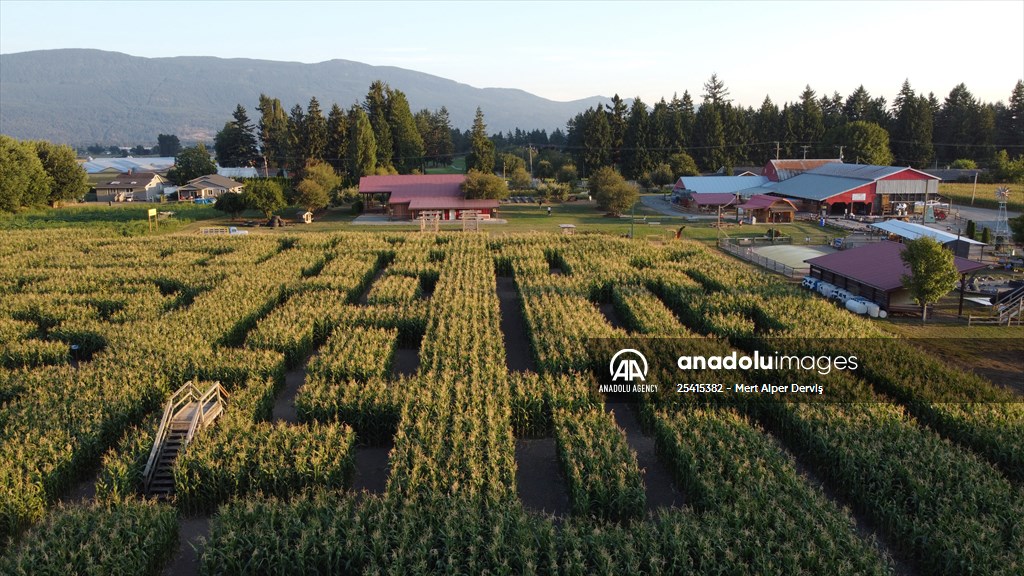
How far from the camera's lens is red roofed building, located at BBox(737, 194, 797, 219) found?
68812 millimetres

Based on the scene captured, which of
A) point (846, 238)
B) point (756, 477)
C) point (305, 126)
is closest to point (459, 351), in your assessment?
point (756, 477)

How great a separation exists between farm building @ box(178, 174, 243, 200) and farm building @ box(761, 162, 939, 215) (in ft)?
258

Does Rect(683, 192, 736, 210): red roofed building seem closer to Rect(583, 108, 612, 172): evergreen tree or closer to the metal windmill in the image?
the metal windmill

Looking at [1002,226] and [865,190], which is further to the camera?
[865,190]

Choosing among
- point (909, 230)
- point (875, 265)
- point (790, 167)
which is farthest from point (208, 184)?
point (909, 230)

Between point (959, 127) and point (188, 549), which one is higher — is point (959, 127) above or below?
above

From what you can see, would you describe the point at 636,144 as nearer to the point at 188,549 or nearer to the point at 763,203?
the point at 763,203

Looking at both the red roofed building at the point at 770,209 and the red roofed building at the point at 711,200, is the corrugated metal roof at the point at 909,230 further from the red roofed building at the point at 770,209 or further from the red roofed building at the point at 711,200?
the red roofed building at the point at 711,200

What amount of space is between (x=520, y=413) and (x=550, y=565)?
782 centimetres

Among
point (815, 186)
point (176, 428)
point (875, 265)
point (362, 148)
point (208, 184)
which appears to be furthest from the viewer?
point (208, 184)

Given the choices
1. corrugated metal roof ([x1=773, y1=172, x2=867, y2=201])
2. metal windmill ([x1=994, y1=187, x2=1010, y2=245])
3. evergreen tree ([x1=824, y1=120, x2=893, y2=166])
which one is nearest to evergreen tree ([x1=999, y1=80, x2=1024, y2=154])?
evergreen tree ([x1=824, y1=120, x2=893, y2=166])

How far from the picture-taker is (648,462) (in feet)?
60.7

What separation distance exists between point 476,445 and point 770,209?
201ft

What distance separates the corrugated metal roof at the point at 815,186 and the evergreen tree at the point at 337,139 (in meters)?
66.2
